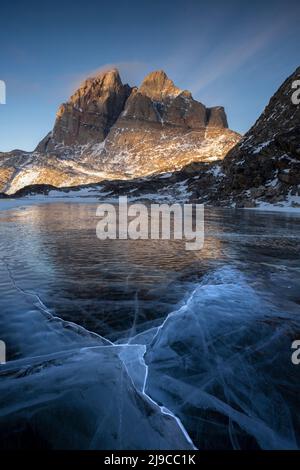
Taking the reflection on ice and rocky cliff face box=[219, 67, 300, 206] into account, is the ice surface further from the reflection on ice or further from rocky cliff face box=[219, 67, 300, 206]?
rocky cliff face box=[219, 67, 300, 206]

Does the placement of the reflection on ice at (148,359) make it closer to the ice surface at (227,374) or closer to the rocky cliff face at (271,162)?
the ice surface at (227,374)

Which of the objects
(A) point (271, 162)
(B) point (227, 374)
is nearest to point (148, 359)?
(B) point (227, 374)

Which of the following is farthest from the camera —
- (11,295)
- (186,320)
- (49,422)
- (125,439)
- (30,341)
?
(11,295)

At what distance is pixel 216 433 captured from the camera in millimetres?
2729

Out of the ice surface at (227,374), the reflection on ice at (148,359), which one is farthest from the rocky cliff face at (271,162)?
the ice surface at (227,374)

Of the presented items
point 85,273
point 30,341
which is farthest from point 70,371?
point 85,273

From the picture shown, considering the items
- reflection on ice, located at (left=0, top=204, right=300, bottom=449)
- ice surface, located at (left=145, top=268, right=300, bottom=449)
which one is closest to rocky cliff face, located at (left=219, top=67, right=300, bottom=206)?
reflection on ice, located at (left=0, top=204, right=300, bottom=449)

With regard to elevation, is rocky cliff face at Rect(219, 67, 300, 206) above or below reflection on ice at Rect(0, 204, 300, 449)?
above

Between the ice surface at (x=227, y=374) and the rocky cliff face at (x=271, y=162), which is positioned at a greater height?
the rocky cliff face at (x=271, y=162)

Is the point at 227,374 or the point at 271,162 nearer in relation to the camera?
the point at 227,374

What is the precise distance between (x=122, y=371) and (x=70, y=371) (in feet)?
1.90

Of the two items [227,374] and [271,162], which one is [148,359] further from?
[271,162]
